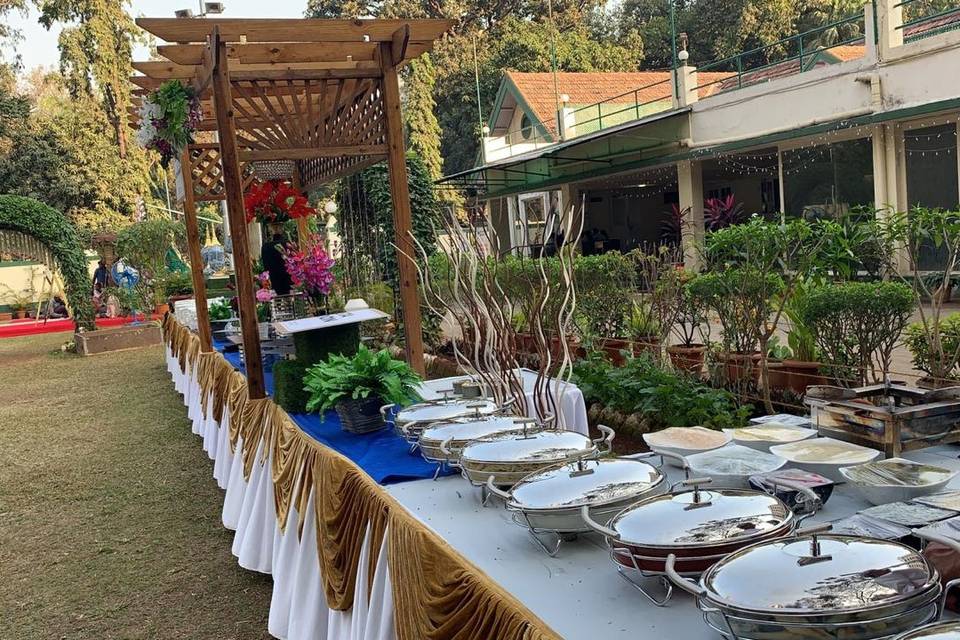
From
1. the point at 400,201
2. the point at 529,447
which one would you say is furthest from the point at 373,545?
the point at 400,201

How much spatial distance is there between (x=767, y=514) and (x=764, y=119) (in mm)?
12389

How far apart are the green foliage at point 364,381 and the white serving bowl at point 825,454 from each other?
60.3 inches

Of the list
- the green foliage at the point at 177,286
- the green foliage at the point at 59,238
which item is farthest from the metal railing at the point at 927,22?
the green foliage at the point at 59,238

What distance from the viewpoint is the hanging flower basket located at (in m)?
4.92

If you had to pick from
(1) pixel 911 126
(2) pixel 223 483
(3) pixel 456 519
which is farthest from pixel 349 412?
(1) pixel 911 126

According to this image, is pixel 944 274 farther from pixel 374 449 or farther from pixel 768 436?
pixel 374 449

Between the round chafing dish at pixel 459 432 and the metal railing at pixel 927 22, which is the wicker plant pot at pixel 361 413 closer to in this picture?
the round chafing dish at pixel 459 432

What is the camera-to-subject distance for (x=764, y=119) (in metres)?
12.7

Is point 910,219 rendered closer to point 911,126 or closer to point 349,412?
point 349,412

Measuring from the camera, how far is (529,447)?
2.11m

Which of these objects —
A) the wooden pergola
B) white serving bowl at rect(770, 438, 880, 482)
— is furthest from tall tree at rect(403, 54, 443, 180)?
white serving bowl at rect(770, 438, 880, 482)

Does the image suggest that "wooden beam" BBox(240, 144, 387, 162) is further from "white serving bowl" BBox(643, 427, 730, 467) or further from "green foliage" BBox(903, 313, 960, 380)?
"green foliage" BBox(903, 313, 960, 380)

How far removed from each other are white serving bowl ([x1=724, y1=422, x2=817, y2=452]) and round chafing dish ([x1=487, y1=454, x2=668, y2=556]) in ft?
1.42

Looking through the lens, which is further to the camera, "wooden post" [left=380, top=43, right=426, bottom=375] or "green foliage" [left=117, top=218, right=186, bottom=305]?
"green foliage" [left=117, top=218, right=186, bottom=305]
